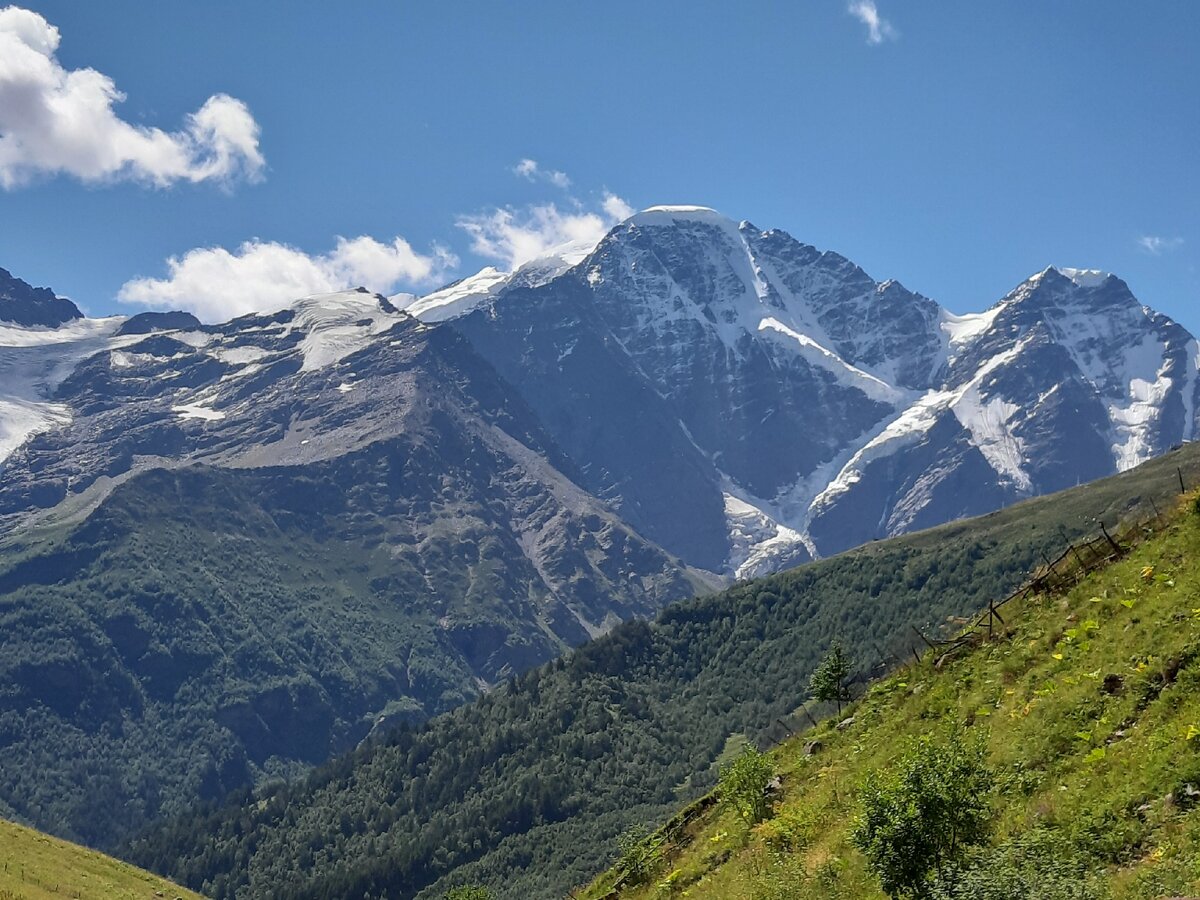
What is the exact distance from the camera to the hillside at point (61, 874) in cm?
6356

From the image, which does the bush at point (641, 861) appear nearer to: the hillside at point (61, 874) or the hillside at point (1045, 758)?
the hillside at point (1045, 758)

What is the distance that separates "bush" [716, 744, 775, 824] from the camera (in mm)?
46281

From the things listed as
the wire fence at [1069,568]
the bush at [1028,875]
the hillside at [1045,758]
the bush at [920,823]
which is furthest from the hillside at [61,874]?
the bush at [1028,875]

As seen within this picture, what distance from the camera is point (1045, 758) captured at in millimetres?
33062

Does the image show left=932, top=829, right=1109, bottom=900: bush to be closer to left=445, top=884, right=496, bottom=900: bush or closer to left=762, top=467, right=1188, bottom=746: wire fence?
left=762, top=467, right=1188, bottom=746: wire fence

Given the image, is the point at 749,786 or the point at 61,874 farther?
the point at 61,874

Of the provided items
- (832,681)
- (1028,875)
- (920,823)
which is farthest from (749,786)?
(1028,875)

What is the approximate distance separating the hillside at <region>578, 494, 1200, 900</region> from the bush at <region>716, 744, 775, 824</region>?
2.14 ft

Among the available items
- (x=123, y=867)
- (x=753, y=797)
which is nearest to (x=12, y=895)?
(x=123, y=867)

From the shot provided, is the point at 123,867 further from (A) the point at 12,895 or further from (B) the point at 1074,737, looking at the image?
(B) the point at 1074,737

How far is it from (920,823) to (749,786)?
813 inches

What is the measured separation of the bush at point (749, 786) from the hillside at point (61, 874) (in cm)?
3869

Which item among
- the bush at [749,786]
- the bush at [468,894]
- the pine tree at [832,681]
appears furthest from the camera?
the bush at [468,894]

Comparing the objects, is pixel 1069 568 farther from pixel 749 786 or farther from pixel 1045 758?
pixel 749 786
